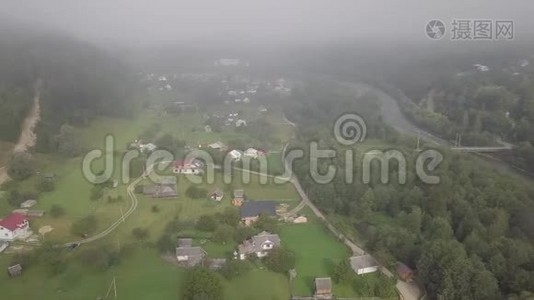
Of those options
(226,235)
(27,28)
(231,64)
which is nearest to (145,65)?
(231,64)

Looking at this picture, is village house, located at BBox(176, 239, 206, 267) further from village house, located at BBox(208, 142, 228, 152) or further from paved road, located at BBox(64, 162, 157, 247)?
village house, located at BBox(208, 142, 228, 152)

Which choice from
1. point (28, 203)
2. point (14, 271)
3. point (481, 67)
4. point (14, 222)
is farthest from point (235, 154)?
point (481, 67)

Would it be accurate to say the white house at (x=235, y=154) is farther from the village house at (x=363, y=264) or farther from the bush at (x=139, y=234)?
the village house at (x=363, y=264)

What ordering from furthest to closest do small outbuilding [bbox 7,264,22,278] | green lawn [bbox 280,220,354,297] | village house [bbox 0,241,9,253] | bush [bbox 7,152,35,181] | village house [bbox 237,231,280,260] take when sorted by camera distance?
1. bush [bbox 7,152,35,181]
2. village house [bbox 0,241,9,253]
3. village house [bbox 237,231,280,260]
4. small outbuilding [bbox 7,264,22,278]
5. green lawn [bbox 280,220,354,297]

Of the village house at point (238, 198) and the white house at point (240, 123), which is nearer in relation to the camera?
the village house at point (238, 198)

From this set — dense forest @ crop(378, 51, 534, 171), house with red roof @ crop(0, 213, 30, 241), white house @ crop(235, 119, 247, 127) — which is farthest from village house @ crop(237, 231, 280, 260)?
dense forest @ crop(378, 51, 534, 171)

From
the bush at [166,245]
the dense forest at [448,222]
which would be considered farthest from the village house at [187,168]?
the bush at [166,245]
